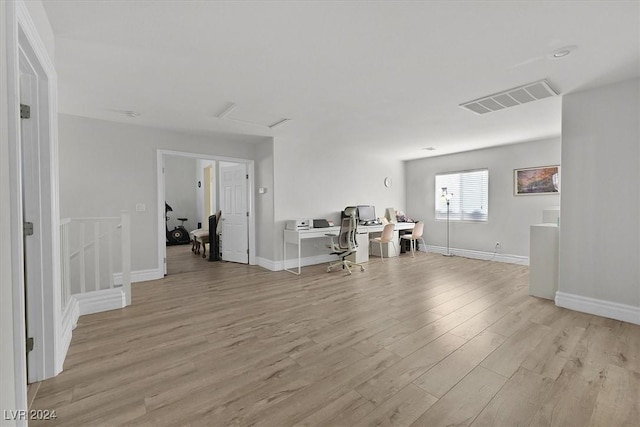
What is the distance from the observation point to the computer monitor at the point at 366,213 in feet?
21.2

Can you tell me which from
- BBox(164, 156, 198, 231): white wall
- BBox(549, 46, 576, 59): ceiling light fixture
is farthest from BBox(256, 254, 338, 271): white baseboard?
BBox(164, 156, 198, 231): white wall

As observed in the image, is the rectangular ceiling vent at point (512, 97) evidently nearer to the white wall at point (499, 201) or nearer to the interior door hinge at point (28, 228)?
the white wall at point (499, 201)

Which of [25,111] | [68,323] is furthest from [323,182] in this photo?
[25,111]

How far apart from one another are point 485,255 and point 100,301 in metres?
6.90

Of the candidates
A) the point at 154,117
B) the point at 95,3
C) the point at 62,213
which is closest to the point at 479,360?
the point at 95,3

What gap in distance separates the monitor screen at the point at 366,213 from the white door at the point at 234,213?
258 centimetres

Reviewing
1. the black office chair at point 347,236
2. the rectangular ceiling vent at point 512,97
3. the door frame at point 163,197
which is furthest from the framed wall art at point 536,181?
the door frame at point 163,197

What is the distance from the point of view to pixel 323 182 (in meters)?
5.95

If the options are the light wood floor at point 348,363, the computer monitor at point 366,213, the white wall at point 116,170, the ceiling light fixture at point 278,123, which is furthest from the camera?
the computer monitor at point 366,213

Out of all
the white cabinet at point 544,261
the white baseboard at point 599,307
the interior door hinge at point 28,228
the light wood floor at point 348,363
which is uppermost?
the interior door hinge at point 28,228

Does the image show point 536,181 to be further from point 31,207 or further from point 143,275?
point 143,275

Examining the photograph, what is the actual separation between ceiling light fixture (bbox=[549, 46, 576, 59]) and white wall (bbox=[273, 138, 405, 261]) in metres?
3.79

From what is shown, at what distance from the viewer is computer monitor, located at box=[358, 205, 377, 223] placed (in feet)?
21.2

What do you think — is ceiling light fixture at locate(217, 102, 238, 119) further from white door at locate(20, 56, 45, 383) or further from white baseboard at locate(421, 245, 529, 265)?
white baseboard at locate(421, 245, 529, 265)
